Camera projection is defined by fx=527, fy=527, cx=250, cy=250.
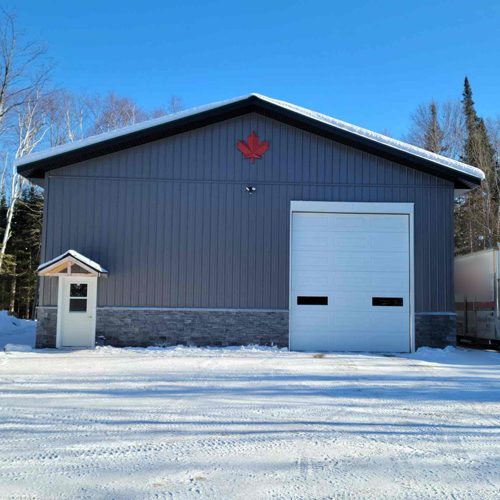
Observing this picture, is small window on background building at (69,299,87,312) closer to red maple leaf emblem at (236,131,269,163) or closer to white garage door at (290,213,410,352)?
white garage door at (290,213,410,352)

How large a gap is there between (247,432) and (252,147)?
10380mm

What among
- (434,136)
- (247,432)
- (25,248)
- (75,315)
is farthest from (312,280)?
(25,248)

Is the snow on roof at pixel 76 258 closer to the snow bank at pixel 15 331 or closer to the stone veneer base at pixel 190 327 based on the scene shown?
the stone veneer base at pixel 190 327

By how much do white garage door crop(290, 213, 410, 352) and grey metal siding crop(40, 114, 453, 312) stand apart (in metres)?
0.47

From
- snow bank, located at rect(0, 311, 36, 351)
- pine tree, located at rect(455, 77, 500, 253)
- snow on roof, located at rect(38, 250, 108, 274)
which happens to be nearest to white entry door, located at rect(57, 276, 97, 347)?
snow on roof, located at rect(38, 250, 108, 274)

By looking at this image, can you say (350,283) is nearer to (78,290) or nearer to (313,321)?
(313,321)

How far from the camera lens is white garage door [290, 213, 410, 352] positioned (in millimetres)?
14672

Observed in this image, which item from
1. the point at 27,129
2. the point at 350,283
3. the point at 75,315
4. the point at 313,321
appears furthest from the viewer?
the point at 27,129

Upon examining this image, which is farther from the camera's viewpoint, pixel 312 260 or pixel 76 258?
pixel 312 260

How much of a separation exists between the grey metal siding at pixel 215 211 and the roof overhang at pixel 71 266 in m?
0.64

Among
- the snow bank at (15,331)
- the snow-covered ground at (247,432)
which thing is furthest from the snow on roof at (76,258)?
the snow bank at (15,331)

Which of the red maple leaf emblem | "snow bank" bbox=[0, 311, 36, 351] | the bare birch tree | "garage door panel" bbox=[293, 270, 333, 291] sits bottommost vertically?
"snow bank" bbox=[0, 311, 36, 351]

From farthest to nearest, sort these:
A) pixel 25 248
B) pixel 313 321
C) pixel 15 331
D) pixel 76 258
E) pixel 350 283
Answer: pixel 25 248 → pixel 15 331 → pixel 350 283 → pixel 313 321 → pixel 76 258

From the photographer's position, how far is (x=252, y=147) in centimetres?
1494
